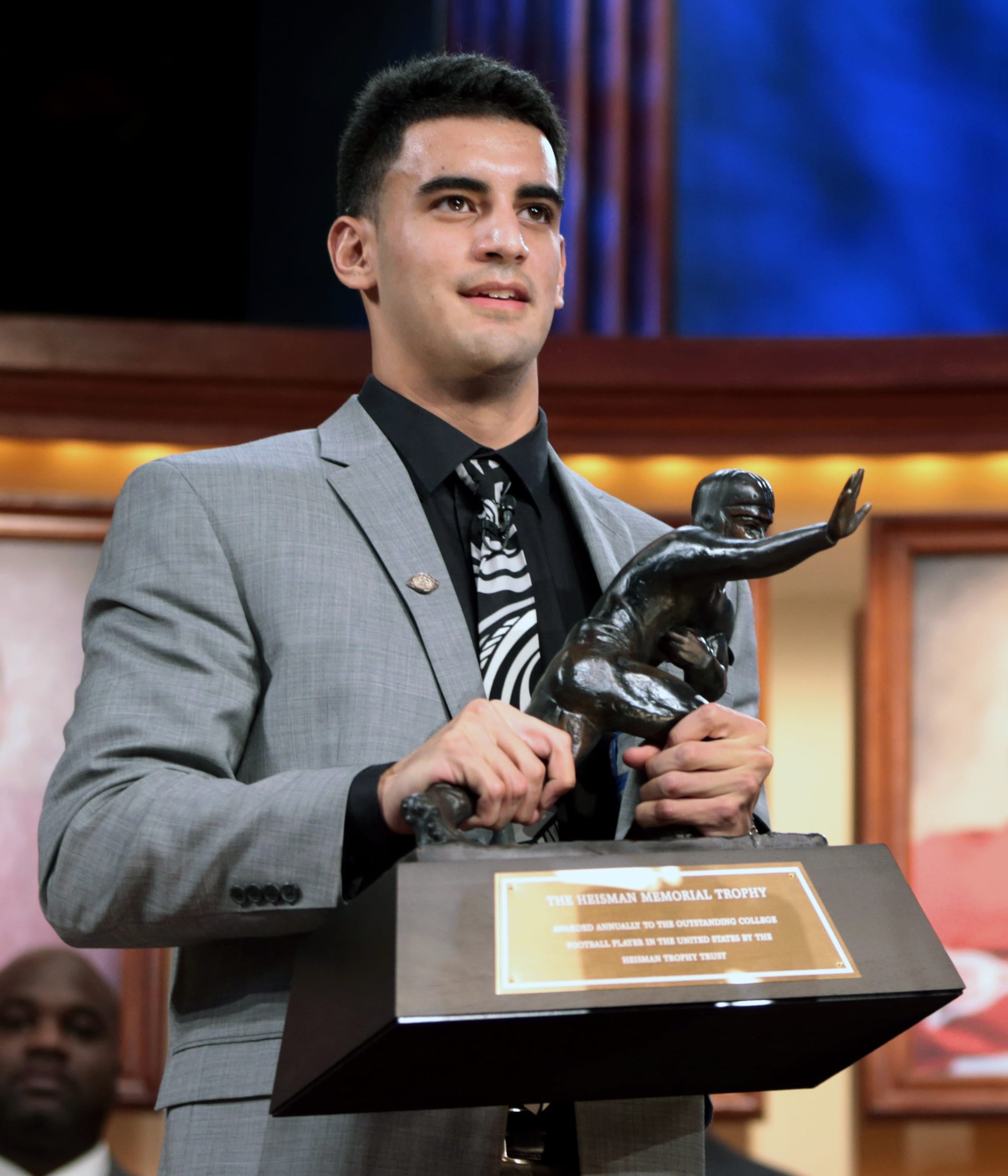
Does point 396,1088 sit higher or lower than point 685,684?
lower

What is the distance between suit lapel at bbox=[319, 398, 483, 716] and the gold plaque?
355 millimetres

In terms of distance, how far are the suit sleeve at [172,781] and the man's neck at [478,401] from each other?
0.97 feet

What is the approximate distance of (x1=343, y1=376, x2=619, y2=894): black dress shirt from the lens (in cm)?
155

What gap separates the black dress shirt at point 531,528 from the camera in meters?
1.55

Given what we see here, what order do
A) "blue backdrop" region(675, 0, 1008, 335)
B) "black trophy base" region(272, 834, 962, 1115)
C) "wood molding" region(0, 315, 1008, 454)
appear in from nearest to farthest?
"black trophy base" region(272, 834, 962, 1115)
"wood molding" region(0, 315, 1008, 454)
"blue backdrop" region(675, 0, 1008, 335)

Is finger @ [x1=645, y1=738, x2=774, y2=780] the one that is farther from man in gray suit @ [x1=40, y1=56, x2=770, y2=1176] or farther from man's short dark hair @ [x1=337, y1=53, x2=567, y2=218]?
man's short dark hair @ [x1=337, y1=53, x2=567, y2=218]

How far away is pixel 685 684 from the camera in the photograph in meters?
1.37

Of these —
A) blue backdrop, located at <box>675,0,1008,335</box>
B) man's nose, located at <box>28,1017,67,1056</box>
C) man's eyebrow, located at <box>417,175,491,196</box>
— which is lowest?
man's nose, located at <box>28,1017,67,1056</box>

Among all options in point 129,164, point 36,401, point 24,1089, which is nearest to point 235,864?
point 24,1089

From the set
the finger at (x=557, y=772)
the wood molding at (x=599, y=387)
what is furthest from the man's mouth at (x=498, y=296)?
the wood molding at (x=599, y=387)

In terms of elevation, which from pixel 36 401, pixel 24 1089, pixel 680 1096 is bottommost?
pixel 24 1089

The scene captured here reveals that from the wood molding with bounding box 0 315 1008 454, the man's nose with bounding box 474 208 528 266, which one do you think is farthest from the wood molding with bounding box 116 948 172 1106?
the man's nose with bounding box 474 208 528 266

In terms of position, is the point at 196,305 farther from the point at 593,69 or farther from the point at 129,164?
the point at 593,69

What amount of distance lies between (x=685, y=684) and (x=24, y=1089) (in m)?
2.61
